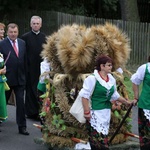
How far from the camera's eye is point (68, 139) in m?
7.54

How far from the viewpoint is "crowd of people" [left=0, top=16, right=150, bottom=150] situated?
21.9ft

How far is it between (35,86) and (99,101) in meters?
3.98

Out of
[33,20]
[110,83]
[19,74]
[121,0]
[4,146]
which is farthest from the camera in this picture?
[121,0]

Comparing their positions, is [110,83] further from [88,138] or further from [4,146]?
[4,146]

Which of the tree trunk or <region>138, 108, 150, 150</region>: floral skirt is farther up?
the tree trunk

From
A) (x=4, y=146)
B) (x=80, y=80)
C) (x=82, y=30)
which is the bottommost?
(x=4, y=146)

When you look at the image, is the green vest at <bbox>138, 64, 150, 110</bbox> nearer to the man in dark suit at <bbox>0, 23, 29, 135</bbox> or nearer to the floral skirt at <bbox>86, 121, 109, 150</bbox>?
the floral skirt at <bbox>86, 121, 109, 150</bbox>

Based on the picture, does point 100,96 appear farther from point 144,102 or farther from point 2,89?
point 2,89

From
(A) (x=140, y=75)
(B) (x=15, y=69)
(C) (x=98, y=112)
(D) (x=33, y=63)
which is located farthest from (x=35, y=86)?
(C) (x=98, y=112)

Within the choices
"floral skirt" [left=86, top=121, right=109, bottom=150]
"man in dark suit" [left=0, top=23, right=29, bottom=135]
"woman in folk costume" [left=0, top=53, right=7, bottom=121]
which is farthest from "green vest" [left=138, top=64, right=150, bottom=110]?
"woman in folk costume" [left=0, top=53, right=7, bottom=121]

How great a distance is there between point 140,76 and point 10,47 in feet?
9.64

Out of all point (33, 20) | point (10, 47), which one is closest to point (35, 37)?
point (33, 20)

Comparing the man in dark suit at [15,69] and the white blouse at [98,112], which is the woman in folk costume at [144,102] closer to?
the white blouse at [98,112]

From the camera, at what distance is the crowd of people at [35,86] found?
6672mm
